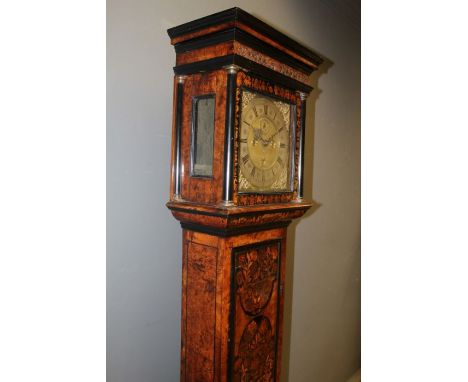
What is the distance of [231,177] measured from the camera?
46.3 inches

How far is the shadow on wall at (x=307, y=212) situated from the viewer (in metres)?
2.51

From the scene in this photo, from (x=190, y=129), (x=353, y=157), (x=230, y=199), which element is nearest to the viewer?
(x=230, y=199)

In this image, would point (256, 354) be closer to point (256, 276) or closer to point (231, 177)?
point (256, 276)

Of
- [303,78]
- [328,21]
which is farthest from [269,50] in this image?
[328,21]

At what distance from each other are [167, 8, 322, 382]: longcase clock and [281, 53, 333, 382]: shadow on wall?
41.4 inches

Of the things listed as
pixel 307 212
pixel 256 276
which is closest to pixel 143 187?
pixel 256 276

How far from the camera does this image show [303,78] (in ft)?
4.91

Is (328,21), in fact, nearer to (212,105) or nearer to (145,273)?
(212,105)

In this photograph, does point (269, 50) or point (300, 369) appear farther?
point (300, 369)

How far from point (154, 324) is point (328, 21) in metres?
2.68

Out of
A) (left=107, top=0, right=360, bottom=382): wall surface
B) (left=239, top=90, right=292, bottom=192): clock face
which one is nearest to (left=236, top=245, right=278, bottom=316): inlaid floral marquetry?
(left=239, top=90, right=292, bottom=192): clock face

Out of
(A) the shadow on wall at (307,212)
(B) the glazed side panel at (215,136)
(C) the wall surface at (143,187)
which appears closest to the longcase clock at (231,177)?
(B) the glazed side panel at (215,136)

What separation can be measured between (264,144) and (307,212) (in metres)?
1.47

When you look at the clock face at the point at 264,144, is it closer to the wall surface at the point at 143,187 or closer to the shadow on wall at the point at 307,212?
the wall surface at the point at 143,187
